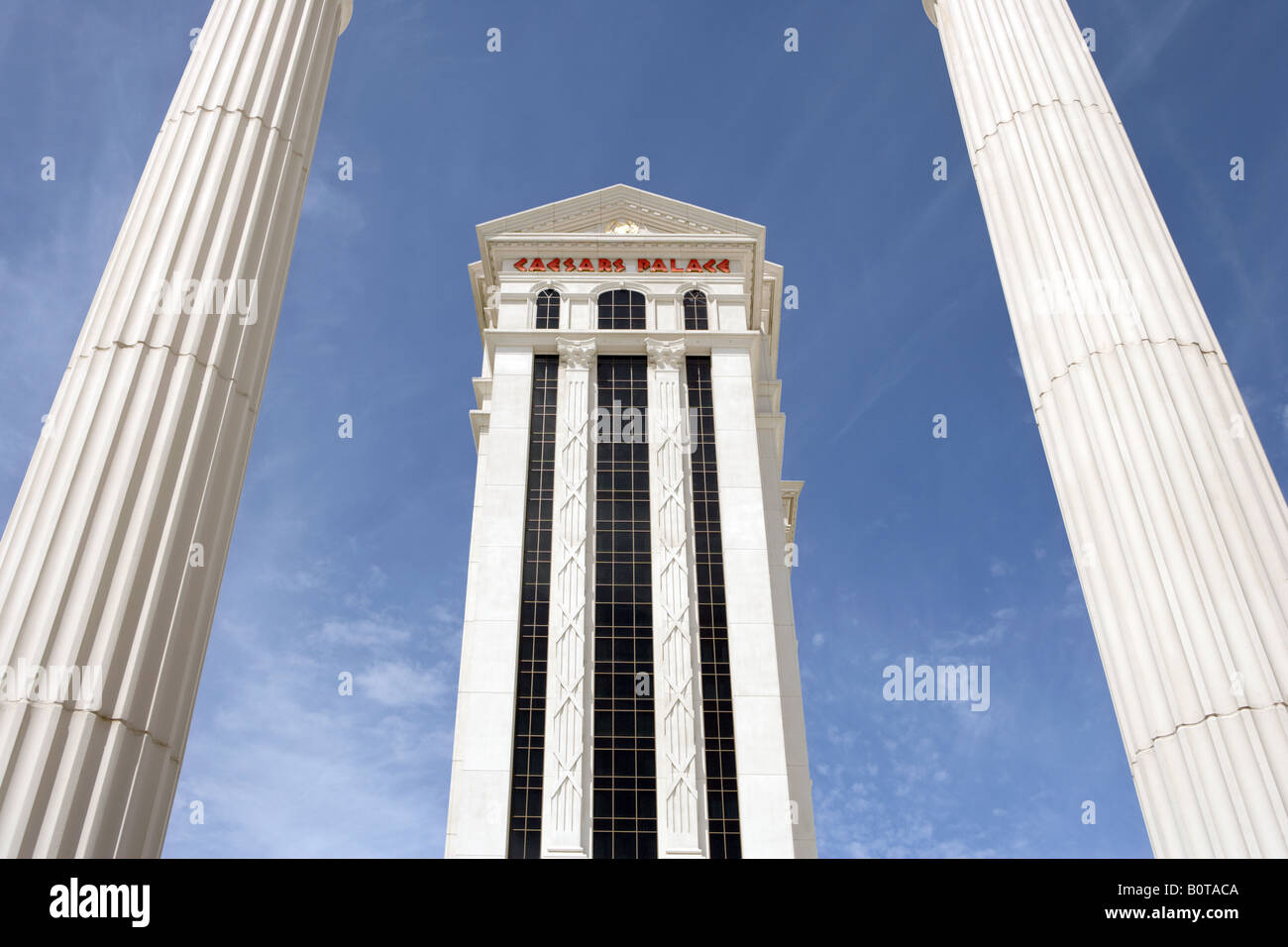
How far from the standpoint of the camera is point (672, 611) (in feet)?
142

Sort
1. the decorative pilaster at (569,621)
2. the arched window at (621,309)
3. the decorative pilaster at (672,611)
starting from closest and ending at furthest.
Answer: the decorative pilaster at (569,621) < the decorative pilaster at (672,611) < the arched window at (621,309)

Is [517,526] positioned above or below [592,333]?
below

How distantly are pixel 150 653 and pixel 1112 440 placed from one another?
874 cm

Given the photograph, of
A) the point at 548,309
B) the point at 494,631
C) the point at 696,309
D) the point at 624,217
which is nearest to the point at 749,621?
the point at 494,631

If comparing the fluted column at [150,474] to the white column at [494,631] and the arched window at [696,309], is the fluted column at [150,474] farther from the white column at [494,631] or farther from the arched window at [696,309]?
the arched window at [696,309]

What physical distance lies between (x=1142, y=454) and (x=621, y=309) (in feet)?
150

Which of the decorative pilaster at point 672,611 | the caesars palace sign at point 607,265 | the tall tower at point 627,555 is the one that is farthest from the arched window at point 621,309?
the decorative pilaster at point 672,611

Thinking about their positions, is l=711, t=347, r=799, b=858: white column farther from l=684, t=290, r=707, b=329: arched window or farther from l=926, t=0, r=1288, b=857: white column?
l=926, t=0, r=1288, b=857: white column

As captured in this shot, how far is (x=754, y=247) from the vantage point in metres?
56.2

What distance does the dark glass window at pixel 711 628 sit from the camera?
39.1 m

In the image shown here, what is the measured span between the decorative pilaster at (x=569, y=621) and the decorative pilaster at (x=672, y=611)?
3141 mm

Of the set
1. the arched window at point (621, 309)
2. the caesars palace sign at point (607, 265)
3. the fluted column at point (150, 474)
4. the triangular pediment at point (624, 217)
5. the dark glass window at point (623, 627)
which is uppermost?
the triangular pediment at point (624, 217)
